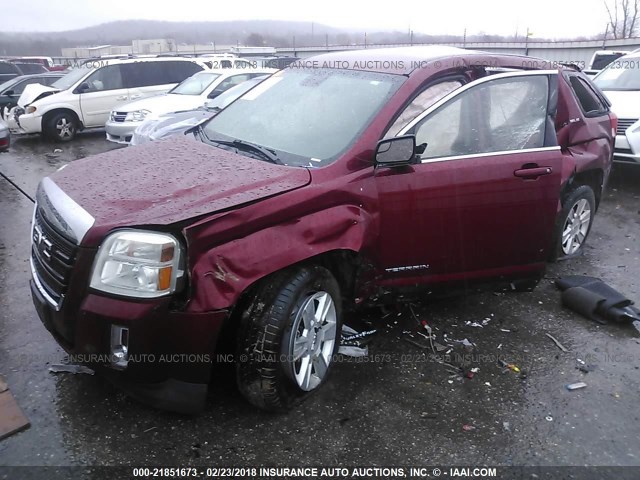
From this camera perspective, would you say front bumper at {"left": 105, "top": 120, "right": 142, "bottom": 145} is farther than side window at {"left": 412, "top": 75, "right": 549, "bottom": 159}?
Yes

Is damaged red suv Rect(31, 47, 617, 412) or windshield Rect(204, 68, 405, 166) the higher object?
windshield Rect(204, 68, 405, 166)

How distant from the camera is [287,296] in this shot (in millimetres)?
2633

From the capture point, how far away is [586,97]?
512 cm

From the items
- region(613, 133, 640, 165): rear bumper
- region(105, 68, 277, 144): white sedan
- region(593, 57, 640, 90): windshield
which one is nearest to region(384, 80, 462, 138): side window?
region(613, 133, 640, 165): rear bumper

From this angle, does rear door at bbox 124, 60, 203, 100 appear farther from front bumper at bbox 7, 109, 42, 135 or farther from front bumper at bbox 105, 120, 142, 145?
front bumper at bbox 105, 120, 142, 145

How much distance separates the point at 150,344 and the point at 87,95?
426 inches

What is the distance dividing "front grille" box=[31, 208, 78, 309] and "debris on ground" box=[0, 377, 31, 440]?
Answer: 70 cm

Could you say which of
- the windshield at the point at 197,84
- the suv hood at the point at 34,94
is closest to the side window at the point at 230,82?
the windshield at the point at 197,84

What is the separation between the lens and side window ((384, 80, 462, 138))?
318 cm

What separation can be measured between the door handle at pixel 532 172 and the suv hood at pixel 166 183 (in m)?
1.53

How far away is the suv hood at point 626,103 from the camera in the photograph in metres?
7.53

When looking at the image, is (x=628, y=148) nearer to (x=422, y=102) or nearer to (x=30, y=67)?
(x=422, y=102)

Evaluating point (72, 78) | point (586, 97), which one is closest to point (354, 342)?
point (586, 97)

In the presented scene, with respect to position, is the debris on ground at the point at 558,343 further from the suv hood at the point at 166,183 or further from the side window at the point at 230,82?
the side window at the point at 230,82
